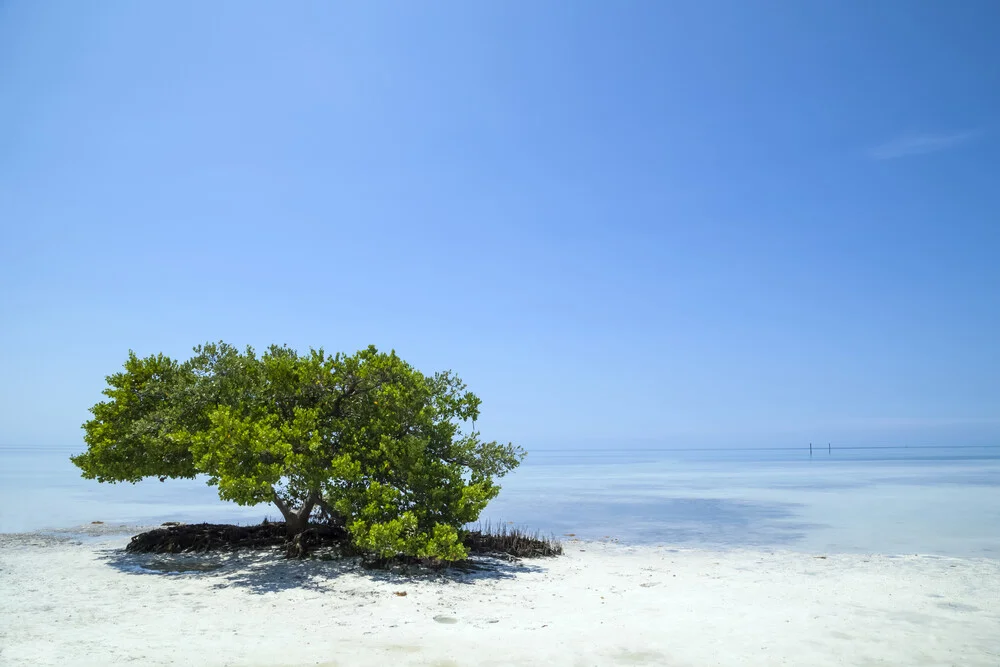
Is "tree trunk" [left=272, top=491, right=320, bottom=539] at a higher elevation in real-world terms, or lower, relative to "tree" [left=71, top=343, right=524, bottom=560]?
lower

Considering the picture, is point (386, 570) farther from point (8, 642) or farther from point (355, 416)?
point (8, 642)

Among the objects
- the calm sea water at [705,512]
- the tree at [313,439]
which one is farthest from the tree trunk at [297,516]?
the calm sea water at [705,512]

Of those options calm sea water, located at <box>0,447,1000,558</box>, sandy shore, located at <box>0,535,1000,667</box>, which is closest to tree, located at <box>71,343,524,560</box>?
sandy shore, located at <box>0,535,1000,667</box>

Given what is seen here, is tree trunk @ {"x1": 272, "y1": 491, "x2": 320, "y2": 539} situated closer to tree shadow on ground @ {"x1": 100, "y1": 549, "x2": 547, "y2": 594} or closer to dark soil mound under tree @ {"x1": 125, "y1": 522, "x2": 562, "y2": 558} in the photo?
dark soil mound under tree @ {"x1": 125, "y1": 522, "x2": 562, "y2": 558}

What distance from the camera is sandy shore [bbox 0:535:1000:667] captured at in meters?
9.07

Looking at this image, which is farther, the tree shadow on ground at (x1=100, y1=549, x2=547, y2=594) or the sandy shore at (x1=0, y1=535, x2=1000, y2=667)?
the tree shadow on ground at (x1=100, y1=549, x2=547, y2=594)

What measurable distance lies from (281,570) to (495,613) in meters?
5.62

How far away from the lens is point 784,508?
107 feet

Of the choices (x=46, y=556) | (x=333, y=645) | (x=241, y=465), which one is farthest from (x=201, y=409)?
(x=333, y=645)

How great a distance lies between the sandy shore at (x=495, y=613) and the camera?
907cm

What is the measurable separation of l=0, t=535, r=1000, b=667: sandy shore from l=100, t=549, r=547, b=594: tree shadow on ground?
80mm

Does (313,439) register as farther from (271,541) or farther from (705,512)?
(705,512)

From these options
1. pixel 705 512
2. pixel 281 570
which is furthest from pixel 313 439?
pixel 705 512

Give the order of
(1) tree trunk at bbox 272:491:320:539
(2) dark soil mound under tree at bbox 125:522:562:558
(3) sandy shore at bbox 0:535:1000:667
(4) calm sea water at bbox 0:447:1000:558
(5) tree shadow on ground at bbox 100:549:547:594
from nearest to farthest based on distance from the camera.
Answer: (3) sandy shore at bbox 0:535:1000:667 < (5) tree shadow on ground at bbox 100:549:547:594 < (1) tree trunk at bbox 272:491:320:539 < (2) dark soil mound under tree at bbox 125:522:562:558 < (4) calm sea water at bbox 0:447:1000:558
